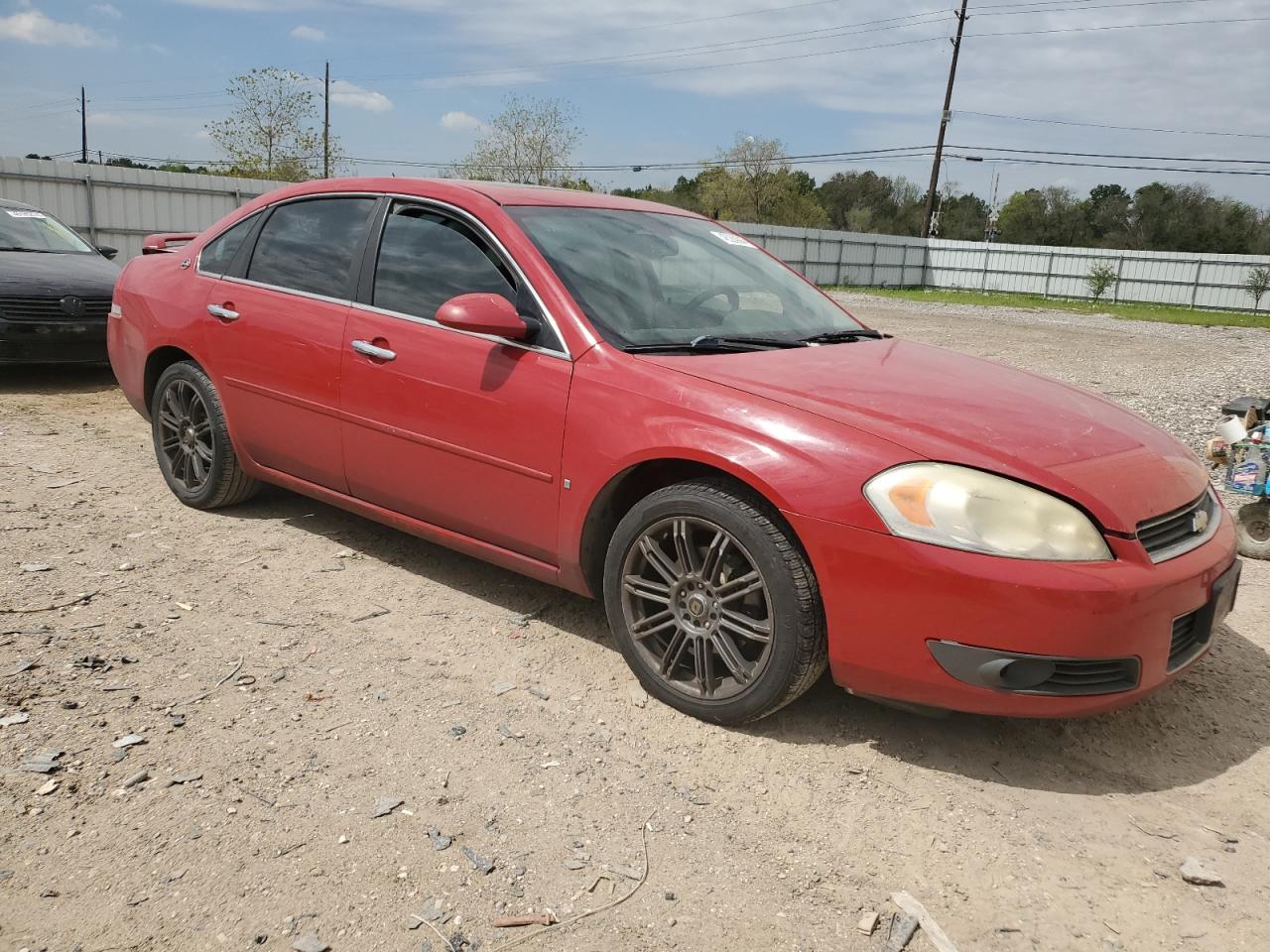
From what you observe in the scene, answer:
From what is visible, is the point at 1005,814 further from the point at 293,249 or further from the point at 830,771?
the point at 293,249

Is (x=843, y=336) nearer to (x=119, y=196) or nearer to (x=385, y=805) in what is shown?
(x=385, y=805)

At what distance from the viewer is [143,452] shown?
21.0ft

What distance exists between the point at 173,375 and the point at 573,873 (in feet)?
11.7

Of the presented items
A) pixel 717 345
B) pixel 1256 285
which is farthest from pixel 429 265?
pixel 1256 285

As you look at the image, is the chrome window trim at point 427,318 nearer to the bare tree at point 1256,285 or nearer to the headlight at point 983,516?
the headlight at point 983,516

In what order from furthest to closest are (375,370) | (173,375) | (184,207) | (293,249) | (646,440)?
(184,207) < (173,375) < (293,249) < (375,370) < (646,440)

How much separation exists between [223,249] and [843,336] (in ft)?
9.66

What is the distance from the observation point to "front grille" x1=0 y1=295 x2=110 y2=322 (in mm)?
8015

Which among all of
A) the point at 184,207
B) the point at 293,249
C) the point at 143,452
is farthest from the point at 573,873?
the point at 184,207

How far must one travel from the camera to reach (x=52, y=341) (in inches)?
323

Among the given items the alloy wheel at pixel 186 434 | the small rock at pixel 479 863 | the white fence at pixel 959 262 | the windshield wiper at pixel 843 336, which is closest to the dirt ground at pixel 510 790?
the small rock at pixel 479 863

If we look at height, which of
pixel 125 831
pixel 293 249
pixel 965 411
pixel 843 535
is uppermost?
pixel 293 249

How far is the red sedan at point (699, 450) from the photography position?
273 cm

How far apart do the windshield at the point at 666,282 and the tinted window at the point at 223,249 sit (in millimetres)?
1663
